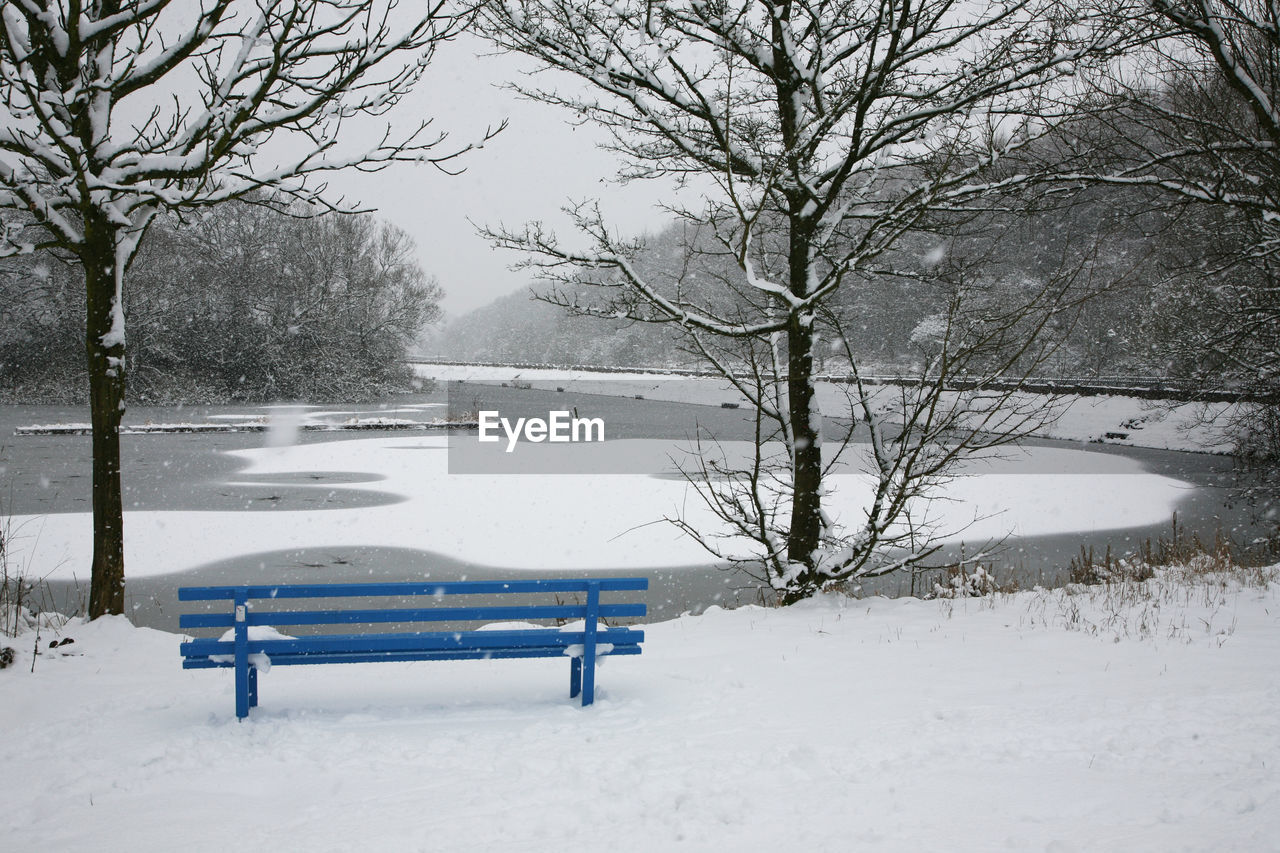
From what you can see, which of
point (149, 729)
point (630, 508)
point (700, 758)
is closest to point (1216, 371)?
point (630, 508)

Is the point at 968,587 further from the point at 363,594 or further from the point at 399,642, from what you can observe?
the point at 363,594

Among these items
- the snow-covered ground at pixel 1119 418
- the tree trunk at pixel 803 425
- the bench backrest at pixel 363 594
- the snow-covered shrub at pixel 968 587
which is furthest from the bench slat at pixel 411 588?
the snow-covered ground at pixel 1119 418

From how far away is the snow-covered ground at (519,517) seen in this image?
11.9 metres

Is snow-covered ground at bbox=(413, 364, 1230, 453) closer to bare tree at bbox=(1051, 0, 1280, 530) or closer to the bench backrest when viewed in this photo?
bare tree at bbox=(1051, 0, 1280, 530)

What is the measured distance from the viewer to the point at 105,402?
23.5 feet

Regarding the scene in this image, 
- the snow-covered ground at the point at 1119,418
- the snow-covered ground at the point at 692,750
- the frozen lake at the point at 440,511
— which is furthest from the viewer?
the snow-covered ground at the point at 1119,418

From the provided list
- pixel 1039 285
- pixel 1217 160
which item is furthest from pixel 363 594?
pixel 1039 285

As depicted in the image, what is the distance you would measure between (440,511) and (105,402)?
8.55 meters

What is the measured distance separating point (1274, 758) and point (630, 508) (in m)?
12.7

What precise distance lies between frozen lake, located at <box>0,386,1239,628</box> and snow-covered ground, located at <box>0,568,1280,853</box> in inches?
93.4

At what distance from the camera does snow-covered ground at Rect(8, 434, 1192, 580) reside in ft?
39.2

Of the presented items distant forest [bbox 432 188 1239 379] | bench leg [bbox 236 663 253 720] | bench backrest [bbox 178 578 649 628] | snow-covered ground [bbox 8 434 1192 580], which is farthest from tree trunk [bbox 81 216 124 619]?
distant forest [bbox 432 188 1239 379]

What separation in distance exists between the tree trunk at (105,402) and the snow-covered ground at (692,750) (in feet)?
3.51

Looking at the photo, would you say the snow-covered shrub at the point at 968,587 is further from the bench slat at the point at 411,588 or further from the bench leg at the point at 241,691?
the bench leg at the point at 241,691
